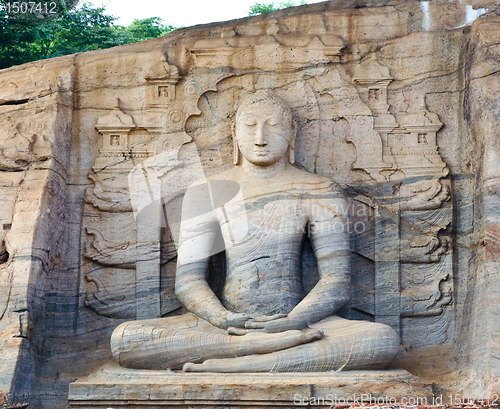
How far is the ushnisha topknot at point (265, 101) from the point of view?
27.3 feet

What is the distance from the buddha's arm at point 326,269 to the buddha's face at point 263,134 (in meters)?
0.65

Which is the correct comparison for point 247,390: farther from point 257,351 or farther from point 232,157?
point 232,157

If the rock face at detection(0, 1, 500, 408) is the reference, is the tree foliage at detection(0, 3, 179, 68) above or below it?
above

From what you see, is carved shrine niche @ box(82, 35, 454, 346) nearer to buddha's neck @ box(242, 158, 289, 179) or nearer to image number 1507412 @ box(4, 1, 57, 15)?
buddha's neck @ box(242, 158, 289, 179)

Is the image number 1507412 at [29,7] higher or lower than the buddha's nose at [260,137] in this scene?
higher

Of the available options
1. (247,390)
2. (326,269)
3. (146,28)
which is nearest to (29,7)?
(146,28)

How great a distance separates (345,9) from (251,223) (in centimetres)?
265

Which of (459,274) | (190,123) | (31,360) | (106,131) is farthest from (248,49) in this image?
(31,360)

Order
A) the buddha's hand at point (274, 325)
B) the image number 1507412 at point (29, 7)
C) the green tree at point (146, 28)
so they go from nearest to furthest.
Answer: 1. the buddha's hand at point (274, 325)
2. the image number 1507412 at point (29, 7)
3. the green tree at point (146, 28)

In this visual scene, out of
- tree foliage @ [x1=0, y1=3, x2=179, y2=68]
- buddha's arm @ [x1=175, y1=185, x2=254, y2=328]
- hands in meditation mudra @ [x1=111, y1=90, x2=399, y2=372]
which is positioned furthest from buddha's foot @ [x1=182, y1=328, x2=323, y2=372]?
tree foliage @ [x1=0, y1=3, x2=179, y2=68]

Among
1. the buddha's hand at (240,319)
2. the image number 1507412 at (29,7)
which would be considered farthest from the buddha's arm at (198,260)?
the image number 1507412 at (29,7)

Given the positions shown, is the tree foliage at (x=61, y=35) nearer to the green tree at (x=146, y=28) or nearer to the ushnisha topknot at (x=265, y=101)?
the green tree at (x=146, y=28)

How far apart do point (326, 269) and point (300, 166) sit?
4.34 ft

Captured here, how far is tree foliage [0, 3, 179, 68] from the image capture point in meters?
13.2
